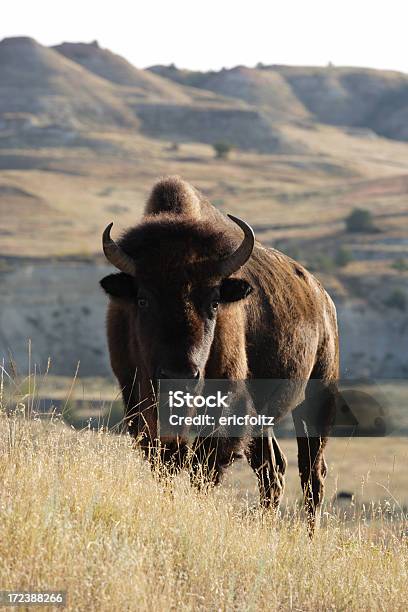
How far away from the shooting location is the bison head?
7520mm

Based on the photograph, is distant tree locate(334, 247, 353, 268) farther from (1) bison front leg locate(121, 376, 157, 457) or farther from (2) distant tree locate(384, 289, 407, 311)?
(1) bison front leg locate(121, 376, 157, 457)

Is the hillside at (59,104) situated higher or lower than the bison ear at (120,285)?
lower

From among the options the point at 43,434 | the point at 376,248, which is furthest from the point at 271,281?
the point at 376,248

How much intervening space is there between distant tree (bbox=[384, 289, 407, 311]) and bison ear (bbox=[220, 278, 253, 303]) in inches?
2825

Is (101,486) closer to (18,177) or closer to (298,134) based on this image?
(18,177)

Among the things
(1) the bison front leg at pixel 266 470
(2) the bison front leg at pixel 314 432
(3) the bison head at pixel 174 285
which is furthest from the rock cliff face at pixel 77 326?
(3) the bison head at pixel 174 285

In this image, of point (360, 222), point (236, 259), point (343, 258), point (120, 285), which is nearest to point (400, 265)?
point (343, 258)

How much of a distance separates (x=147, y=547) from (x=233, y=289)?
2.50m

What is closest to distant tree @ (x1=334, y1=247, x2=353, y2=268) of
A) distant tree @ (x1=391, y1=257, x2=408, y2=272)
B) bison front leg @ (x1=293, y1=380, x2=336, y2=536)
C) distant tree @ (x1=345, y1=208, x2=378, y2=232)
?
distant tree @ (x1=391, y1=257, x2=408, y2=272)

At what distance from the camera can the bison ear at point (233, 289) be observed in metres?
8.12

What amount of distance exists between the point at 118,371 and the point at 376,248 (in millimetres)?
85911

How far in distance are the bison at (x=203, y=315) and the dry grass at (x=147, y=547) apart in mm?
626

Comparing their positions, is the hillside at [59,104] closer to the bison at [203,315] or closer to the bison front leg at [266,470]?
the bison at [203,315]

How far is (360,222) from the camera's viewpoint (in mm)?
101125
